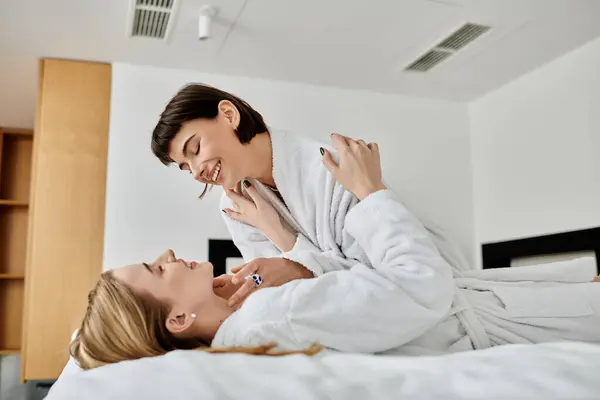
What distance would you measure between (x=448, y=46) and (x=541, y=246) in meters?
1.17

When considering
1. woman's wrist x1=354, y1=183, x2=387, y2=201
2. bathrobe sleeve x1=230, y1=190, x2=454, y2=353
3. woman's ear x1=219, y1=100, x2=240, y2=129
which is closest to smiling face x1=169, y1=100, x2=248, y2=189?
woman's ear x1=219, y1=100, x2=240, y2=129

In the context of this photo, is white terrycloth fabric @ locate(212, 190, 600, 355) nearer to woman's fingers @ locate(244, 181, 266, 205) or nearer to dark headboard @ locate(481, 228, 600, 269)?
woman's fingers @ locate(244, 181, 266, 205)

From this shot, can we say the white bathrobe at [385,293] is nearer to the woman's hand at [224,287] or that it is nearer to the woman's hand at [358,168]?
the woman's hand at [358,168]

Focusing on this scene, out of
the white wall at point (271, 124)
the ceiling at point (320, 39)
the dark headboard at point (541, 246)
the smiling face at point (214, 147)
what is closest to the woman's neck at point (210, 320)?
the smiling face at point (214, 147)

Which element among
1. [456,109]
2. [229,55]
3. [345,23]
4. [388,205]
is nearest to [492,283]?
[388,205]

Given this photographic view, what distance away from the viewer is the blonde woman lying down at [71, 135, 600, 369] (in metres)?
0.93

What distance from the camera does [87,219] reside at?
3.13 metres

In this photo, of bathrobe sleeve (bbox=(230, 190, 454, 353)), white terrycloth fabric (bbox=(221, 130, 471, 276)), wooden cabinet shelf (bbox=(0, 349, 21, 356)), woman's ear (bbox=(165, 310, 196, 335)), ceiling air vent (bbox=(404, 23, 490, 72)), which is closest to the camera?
bathrobe sleeve (bbox=(230, 190, 454, 353))

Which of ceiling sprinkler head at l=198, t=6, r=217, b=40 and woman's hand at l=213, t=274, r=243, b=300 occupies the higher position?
ceiling sprinkler head at l=198, t=6, r=217, b=40

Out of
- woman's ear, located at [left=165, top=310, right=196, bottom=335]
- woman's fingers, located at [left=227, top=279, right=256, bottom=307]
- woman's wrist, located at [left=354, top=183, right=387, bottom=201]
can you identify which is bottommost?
woman's ear, located at [left=165, top=310, right=196, bottom=335]

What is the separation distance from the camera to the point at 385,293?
0.93 metres

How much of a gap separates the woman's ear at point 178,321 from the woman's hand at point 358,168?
0.37 meters

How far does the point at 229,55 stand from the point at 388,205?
7.66 ft

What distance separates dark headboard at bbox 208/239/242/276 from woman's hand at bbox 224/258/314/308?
2025 mm
